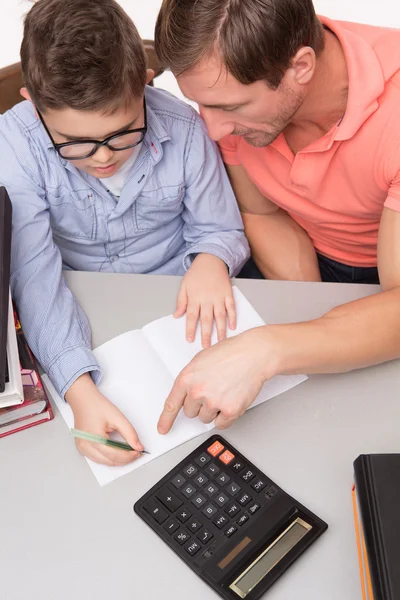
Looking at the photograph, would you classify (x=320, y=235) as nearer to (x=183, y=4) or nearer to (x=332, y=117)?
(x=332, y=117)

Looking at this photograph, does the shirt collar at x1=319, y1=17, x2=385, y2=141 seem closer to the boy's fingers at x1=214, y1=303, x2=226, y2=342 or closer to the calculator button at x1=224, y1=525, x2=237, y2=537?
the boy's fingers at x1=214, y1=303, x2=226, y2=342

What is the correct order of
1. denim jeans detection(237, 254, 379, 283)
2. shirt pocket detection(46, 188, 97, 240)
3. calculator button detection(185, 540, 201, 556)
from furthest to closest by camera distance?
denim jeans detection(237, 254, 379, 283), shirt pocket detection(46, 188, 97, 240), calculator button detection(185, 540, 201, 556)

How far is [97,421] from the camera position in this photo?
0.90m

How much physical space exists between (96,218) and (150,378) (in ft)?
1.16

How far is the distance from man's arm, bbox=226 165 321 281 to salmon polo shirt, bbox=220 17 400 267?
0.04m

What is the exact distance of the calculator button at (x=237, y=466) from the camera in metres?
0.86

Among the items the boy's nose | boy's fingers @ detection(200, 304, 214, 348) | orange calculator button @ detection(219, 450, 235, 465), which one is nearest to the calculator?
orange calculator button @ detection(219, 450, 235, 465)

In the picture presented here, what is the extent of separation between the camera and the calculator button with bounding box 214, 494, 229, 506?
83 cm

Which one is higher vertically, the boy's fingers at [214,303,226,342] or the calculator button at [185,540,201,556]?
the boy's fingers at [214,303,226,342]

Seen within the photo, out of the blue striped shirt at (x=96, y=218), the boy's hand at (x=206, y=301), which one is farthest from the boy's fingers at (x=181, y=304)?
the blue striped shirt at (x=96, y=218)

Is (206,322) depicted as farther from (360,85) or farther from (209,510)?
(360,85)

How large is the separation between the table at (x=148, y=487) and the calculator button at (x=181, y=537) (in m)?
0.02

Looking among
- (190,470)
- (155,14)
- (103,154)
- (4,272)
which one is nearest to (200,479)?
(190,470)

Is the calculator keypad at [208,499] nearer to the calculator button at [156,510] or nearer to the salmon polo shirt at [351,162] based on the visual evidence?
the calculator button at [156,510]
